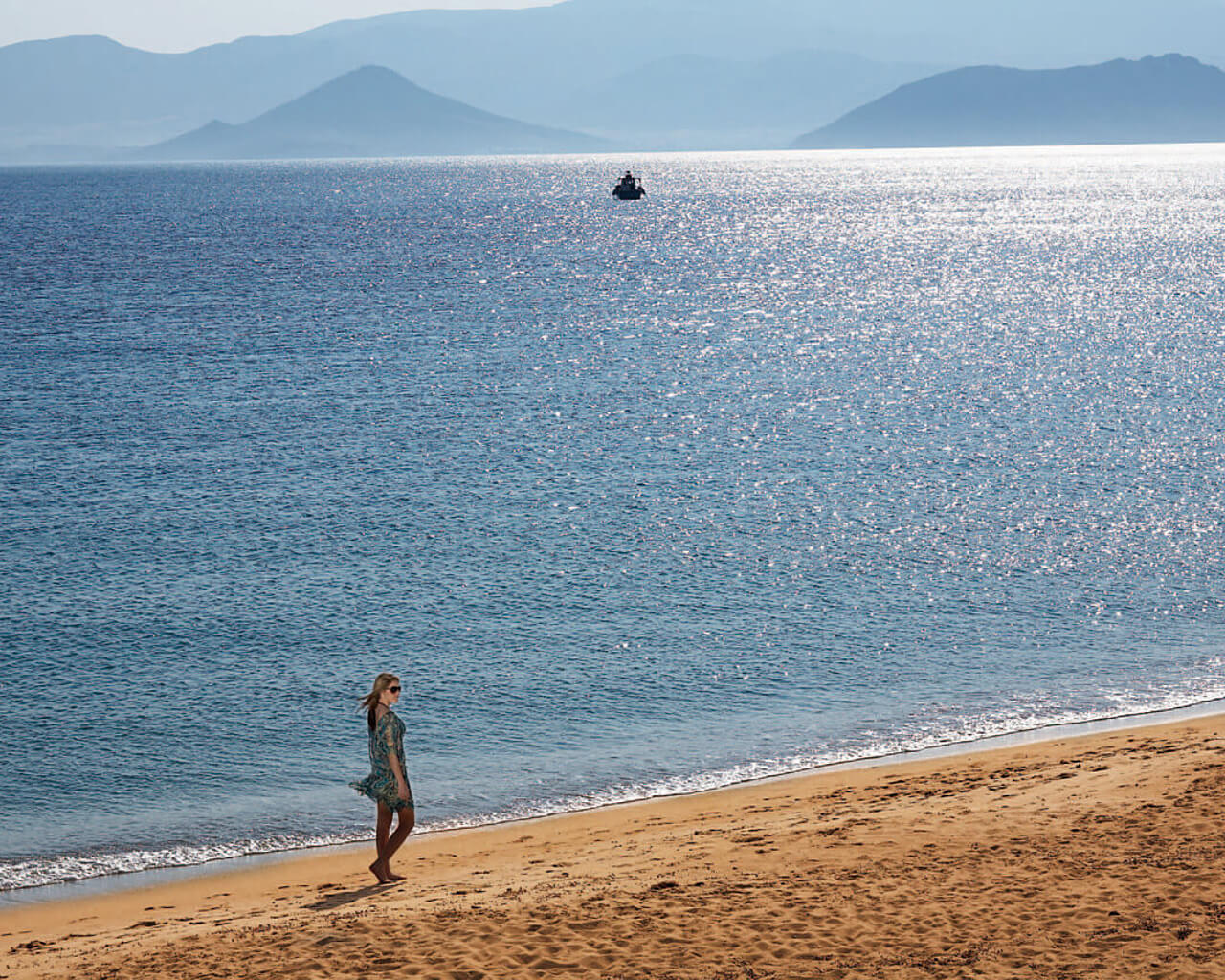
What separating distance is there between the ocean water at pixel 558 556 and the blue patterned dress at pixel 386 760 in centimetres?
506

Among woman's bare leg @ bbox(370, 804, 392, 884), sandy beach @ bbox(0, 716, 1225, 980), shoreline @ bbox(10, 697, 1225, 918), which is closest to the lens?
sandy beach @ bbox(0, 716, 1225, 980)

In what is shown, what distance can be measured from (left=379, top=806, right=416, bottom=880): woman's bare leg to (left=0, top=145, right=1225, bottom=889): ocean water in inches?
162

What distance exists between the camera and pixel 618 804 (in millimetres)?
21391

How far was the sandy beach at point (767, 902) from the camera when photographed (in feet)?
42.3

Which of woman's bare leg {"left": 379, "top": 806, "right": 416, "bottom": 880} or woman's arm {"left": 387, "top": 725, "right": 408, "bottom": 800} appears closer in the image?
woman's arm {"left": 387, "top": 725, "right": 408, "bottom": 800}

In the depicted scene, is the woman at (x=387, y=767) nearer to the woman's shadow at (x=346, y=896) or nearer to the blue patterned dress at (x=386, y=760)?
the blue patterned dress at (x=386, y=760)

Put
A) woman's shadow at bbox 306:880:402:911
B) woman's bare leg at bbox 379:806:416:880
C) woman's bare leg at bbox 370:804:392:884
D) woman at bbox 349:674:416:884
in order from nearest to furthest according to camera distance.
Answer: woman at bbox 349:674:416:884 < woman's shadow at bbox 306:880:402:911 < woman's bare leg at bbox 379:806:416:880 < woman's bare leg at bbox 370:804:392:884

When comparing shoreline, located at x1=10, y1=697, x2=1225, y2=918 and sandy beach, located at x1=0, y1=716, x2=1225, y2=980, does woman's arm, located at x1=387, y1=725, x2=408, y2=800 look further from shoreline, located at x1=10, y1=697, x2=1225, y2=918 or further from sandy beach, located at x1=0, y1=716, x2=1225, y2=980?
shoreline, located at x1=10, y1=697, x2=1225, y2=918

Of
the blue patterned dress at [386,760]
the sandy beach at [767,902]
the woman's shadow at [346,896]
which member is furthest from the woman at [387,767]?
the sandy beach at [767,902]

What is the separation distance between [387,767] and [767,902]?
14.6ft

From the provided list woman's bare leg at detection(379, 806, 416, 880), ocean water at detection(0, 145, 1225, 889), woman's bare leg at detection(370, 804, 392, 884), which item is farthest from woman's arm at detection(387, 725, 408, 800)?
ocean water at detection(0, 145, 1225, 889)

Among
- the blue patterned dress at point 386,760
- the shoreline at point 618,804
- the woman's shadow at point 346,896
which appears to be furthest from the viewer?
the shoreline at point 618,804

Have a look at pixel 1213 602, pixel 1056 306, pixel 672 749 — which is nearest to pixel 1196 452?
pixel 1213 602

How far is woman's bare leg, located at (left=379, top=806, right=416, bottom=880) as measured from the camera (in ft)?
52.2
